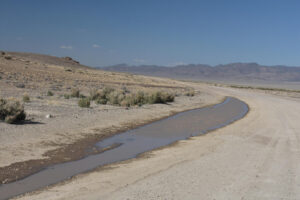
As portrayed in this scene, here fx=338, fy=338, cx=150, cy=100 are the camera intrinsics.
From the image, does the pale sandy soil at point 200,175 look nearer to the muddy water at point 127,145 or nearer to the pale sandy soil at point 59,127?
the muddy water at point 127,145

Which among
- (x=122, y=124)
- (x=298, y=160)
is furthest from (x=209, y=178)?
(x=122, y=124)

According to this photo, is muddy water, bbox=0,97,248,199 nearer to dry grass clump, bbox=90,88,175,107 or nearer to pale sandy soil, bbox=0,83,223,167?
pale sandy soil, bbox=0,83,223,167

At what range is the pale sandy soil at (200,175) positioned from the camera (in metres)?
7.08

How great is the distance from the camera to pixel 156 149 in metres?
11.7

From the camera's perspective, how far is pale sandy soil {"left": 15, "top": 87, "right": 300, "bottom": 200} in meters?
7.08

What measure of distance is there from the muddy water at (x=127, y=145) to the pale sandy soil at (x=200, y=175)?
0.56 m

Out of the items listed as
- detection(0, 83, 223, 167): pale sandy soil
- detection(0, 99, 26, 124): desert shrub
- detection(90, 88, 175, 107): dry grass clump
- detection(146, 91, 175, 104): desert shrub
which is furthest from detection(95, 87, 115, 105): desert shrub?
detection(0, 99, 26, 124): desert shrub

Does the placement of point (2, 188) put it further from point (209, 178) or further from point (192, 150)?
point (192, 150)

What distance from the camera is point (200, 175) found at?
842 centimetres

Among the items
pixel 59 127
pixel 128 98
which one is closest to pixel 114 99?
pixel 128 98

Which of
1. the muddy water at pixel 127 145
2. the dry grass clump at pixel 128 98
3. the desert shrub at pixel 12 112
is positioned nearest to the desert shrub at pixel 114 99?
the dry grass clump at pixel 128 98

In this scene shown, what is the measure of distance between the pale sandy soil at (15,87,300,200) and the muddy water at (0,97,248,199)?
21.9 inches

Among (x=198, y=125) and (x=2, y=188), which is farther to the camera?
(x=198, y=125)

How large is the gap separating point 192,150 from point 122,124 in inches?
239
